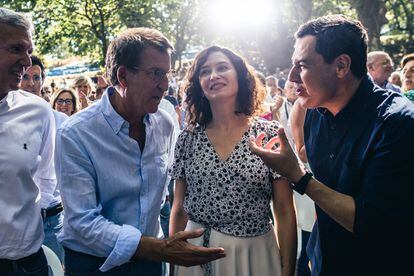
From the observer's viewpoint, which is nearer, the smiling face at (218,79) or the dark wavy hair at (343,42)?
the dark wavy hair at (343,42)

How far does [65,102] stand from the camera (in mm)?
5539

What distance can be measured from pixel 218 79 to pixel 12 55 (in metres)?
1.21

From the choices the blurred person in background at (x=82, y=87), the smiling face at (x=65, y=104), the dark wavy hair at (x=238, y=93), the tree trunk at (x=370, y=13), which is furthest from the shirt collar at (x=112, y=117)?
the tree trunk at (x=370, y=13)

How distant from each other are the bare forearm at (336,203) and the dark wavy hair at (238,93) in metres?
1.00

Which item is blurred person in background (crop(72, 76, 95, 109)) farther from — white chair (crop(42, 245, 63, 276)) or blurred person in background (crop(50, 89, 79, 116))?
white chair (crop(42, 245, 63, 276))

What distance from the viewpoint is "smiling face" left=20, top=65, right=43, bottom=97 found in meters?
4.50

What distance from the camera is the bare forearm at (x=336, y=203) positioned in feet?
6.19

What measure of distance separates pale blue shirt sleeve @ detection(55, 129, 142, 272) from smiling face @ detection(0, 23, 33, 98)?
0.47 metres

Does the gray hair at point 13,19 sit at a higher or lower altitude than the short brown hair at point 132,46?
higher

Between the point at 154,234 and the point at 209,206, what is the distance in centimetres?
39

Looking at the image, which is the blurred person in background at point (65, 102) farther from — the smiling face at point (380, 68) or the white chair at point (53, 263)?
the smiling face at point (380, 68)

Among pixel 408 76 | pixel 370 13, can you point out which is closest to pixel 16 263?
pixel 408 76

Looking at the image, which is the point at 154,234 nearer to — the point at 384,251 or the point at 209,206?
the point at 209,206

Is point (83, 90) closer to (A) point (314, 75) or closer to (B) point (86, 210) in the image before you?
(B) point (86, 210)
